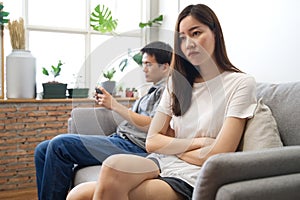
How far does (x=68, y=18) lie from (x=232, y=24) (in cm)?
162

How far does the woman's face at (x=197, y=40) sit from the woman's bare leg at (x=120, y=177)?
50 cm

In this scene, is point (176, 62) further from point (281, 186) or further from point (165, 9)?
point (165, 9)

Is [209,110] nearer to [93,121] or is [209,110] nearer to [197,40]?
[197,40]

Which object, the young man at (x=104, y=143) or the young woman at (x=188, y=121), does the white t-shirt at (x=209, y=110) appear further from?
the young man at (x=104, y=143)

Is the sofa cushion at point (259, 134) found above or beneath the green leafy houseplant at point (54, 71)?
beneath

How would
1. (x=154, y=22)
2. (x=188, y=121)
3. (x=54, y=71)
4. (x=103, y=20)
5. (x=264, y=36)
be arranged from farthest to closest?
1. (x=154, y=22)
2. (x=103, y=20)
3. (x=54, y=71)
4. (x=264, y=36)
5. (x=188, y=121)

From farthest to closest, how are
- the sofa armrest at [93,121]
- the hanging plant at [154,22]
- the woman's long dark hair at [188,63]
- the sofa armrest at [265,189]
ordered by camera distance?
the hanging plant at [154,22]
the sofa armrest at [93,121]
the woman's long dark hair at [188,63]
the sofa armrest at [265,189]

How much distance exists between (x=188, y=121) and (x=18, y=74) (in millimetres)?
1723

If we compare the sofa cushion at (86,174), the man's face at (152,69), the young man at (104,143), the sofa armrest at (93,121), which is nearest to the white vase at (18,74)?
the sofa armrest at (93,121)

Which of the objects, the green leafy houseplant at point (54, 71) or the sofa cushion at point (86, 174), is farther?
the green leafy houseplant at point (54, 71)

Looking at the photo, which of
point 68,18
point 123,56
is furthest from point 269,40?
point 68,18

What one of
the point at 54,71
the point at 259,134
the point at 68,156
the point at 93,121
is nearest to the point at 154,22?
the point at 54,71

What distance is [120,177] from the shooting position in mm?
1128

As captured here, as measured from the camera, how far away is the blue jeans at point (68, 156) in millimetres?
1658
